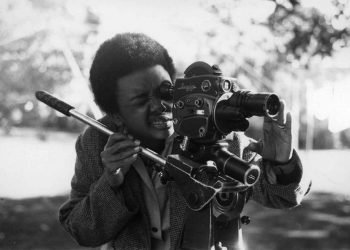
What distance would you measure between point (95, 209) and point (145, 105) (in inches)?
15.7

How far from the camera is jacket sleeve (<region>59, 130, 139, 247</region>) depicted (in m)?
1.67

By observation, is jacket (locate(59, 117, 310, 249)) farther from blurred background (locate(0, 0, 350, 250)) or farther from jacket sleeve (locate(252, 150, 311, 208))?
blurred background (locate(0, 0, 350, 250))

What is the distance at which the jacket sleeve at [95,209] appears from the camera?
1.67 meters

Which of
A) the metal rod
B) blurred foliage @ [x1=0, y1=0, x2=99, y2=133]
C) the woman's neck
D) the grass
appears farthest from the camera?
the grass

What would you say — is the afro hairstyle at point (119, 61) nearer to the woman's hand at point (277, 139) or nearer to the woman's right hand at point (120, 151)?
the woman's right hand at point (120, 151)

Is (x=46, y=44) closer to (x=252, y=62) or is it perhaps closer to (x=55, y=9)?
(x=55, y=9)

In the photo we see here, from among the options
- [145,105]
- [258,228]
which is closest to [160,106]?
[145,105]

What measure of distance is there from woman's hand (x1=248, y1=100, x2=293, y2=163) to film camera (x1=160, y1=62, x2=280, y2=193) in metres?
0.08

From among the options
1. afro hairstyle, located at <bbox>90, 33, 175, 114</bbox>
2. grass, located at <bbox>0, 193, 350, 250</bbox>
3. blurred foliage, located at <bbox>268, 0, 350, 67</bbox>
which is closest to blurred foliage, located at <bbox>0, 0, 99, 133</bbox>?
grass, located at <bbox>0, 193, 350, 250</bbox>

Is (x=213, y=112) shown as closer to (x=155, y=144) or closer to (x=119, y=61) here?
(x=155, y=144)

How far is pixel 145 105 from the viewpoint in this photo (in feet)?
5.65

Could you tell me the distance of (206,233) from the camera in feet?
4.55

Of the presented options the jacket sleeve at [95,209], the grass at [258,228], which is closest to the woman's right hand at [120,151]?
the jacket sleeve at [95,209]

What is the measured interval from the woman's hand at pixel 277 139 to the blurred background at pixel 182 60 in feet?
5.85
